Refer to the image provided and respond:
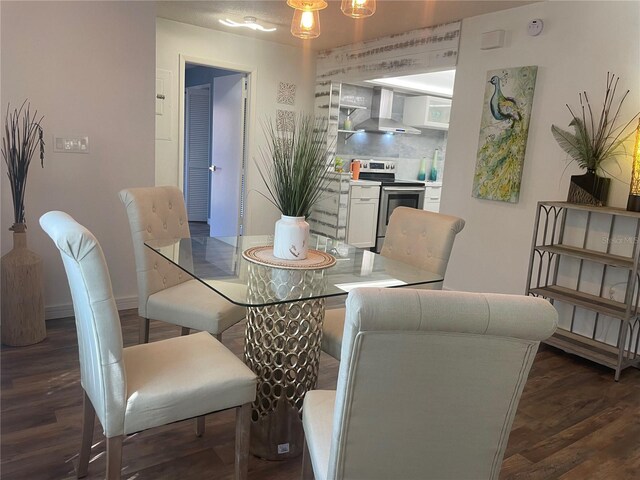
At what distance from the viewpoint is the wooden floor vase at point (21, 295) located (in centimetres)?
279

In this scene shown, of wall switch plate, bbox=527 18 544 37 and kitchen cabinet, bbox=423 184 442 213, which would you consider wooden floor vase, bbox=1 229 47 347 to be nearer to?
wall switch plate, bbox=527 18 544 37

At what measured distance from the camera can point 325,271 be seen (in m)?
2.05

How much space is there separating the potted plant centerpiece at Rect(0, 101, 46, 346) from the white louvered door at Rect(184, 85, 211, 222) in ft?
13.6

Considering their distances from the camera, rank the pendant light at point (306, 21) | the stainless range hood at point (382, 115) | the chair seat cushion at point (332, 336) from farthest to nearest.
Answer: the stainless range hood at point (382, 115) < the pendant light at point (306, 21) < the chair seat cushion at point (332, 336)

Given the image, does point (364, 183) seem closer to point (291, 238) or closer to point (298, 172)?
point (291, 238)

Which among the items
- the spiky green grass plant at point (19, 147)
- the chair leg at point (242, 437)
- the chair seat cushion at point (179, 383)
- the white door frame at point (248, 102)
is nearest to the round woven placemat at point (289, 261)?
the chair seat cushion at point (179, 383)

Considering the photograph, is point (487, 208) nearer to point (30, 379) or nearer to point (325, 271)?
point (325, 271)

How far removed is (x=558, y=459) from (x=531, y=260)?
146cm

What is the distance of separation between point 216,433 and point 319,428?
0.96 m

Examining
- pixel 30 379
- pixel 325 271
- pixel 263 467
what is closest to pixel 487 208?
pixel 325 271

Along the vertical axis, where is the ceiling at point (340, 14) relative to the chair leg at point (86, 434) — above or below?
above

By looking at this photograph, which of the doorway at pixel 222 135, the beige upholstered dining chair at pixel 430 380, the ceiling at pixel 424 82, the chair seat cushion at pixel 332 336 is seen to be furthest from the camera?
the ceiling at pixel 424 82

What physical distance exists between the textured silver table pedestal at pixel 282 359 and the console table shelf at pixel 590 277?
193 centimetres

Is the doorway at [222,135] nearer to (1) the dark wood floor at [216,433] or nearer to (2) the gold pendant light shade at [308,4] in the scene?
(1) the dark wood floor at [216,433]
